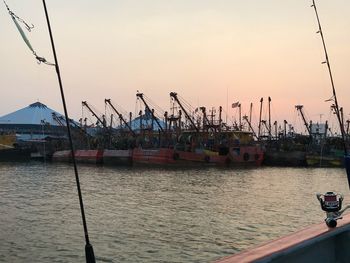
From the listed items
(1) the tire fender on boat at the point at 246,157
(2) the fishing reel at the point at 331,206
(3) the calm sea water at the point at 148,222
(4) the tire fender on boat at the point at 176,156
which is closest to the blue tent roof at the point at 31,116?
(4) the tire fender on boat at the point at 176,156

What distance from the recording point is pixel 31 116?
161875mm

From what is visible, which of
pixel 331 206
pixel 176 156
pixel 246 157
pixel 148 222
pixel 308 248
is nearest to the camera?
pixel 308 248

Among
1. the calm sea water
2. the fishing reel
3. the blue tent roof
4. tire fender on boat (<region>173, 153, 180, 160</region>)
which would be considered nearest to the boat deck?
the fishing reel

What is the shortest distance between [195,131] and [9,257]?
77.2 meters

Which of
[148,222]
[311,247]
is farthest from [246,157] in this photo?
[311,247]

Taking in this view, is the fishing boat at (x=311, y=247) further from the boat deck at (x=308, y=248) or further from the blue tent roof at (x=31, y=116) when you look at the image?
the blue tent roof at (x=31, y=116)

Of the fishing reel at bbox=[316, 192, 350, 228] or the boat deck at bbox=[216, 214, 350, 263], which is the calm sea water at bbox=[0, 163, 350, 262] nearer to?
the fishing reel at bbox=[316, 192, 350, 228]

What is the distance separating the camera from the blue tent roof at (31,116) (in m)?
159

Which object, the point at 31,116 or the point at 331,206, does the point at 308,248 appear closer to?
the point at 331,206

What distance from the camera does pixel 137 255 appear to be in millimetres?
15945

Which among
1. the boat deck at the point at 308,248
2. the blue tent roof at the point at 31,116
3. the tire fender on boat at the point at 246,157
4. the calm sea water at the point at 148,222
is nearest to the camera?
the boat deck at the point at 308,248

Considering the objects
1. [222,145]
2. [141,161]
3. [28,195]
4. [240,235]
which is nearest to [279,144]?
[222,145]

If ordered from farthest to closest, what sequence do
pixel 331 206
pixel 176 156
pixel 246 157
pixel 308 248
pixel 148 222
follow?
pixel 246 157 < pixel 176 156 < pixel 148 222 < pixel 331 206 < pixel 308 248

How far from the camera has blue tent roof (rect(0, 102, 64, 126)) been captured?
521ft
